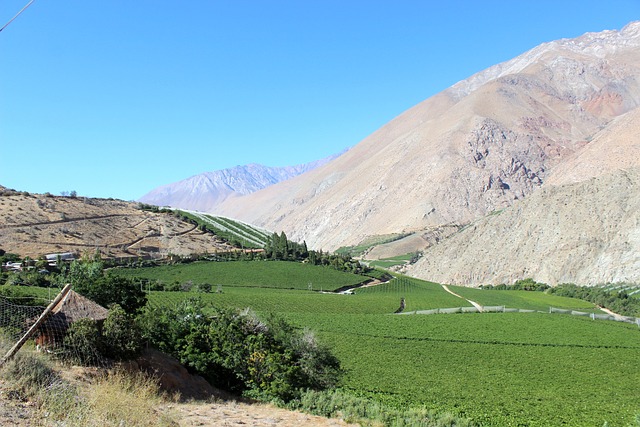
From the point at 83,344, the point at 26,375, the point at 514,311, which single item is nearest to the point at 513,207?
the point at 514,311

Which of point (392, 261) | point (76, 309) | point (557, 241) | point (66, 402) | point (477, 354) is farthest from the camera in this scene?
point (392, 261)

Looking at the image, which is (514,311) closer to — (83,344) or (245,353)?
(245,353)

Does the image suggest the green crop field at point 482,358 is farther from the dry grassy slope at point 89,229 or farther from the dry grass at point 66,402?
the dry grassy slope at point 89,229

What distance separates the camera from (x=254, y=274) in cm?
7625

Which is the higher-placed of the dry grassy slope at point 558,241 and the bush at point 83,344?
the dry grassy slope at point 558,241

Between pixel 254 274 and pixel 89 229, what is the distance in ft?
104

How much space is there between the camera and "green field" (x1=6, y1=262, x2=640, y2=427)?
26391mm

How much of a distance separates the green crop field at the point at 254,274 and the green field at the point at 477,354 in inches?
18.4

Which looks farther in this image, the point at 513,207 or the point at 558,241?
the point at 513,207

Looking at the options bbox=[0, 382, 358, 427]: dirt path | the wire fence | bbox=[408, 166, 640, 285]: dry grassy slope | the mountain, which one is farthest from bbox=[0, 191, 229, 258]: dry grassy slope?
bbox=[0, 382, 358, 427]: dirt path

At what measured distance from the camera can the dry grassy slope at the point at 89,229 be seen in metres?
74.7

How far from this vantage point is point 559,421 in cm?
2375

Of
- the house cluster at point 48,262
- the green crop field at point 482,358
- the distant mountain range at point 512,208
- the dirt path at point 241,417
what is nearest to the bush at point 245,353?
the green crop field at point 482,358

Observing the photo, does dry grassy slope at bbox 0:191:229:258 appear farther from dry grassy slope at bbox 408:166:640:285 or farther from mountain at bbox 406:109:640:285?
dry grassy slope at bbox 408:166:640:285
